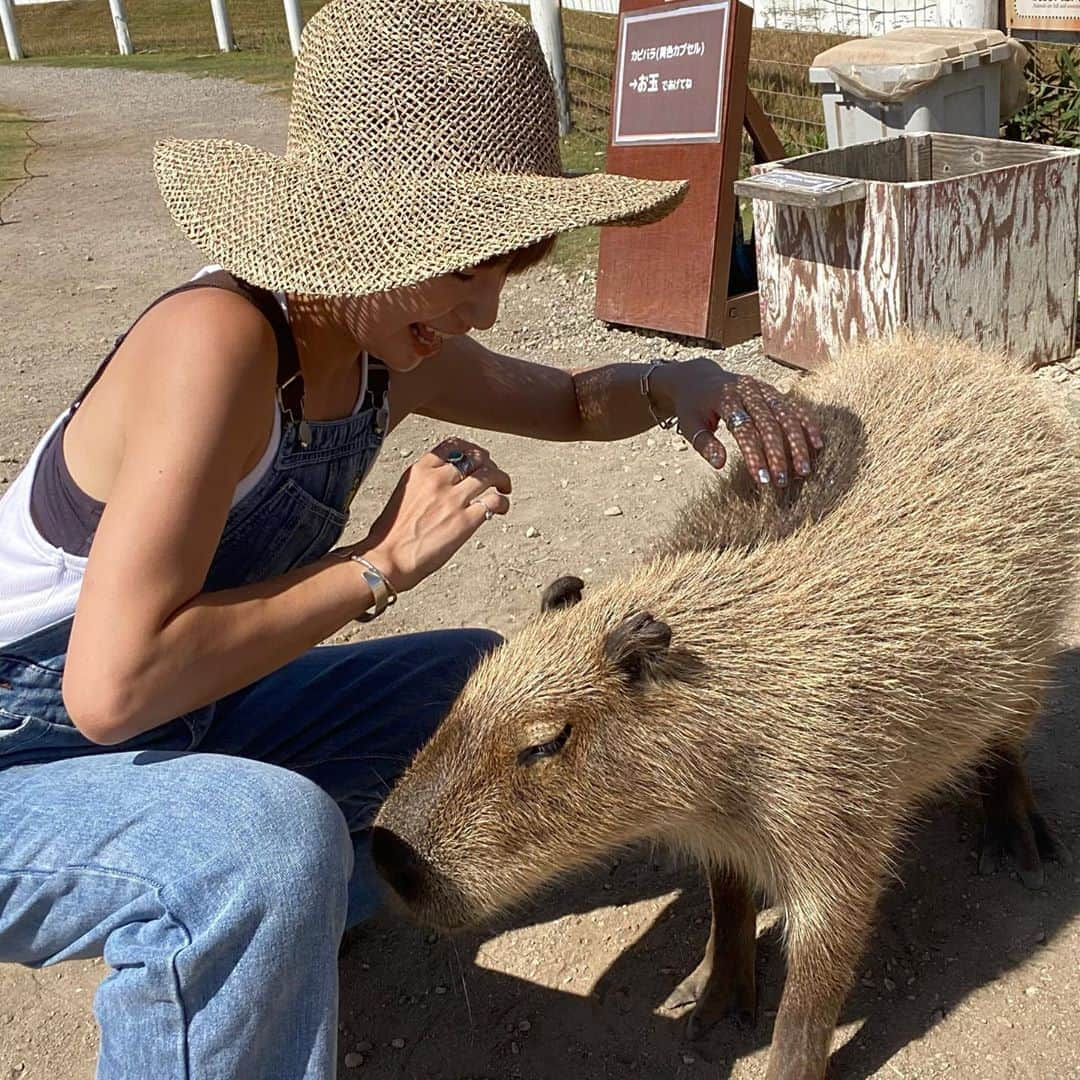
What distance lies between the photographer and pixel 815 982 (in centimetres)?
215

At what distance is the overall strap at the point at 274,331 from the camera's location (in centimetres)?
179

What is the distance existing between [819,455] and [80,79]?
66.2 feet

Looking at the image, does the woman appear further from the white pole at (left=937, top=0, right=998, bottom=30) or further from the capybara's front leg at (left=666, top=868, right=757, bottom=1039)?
the white pole at (left=937, top=0, right=998, bottom=30)

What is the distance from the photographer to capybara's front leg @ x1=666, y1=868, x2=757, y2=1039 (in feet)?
7.63

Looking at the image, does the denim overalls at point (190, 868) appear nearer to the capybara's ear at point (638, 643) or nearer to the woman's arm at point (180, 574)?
the woman's arm at point (180, 574)

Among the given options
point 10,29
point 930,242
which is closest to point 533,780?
point 930,242

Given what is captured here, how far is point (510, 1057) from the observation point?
2.32 m

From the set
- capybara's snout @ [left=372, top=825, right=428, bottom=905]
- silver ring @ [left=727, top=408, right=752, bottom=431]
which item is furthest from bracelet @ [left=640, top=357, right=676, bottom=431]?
capybara's snout @ [left=372, top=825, right=428, bottom=905]

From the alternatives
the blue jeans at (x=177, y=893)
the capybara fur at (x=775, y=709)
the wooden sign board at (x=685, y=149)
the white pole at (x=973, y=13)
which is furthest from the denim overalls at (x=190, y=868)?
the white pole at (x=973, y=13)

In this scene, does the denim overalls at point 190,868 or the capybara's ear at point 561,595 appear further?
the capybara's ear at point 561,595

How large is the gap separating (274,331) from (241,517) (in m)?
0.33

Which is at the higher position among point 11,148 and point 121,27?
point 121,27

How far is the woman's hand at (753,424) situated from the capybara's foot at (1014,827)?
2.98ft

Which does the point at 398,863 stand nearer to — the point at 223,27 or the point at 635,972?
the point at 635,972
